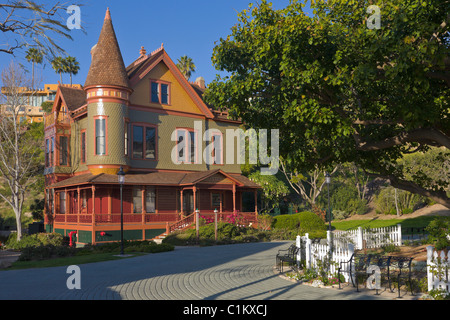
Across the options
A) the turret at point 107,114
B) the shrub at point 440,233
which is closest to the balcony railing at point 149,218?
the turret at point 107,114

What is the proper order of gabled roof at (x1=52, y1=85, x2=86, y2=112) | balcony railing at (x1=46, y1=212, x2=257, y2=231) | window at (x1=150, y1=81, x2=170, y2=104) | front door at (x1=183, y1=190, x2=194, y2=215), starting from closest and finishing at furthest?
1. balcony railing at (x1=46, y1=212, x2=257, y2=231)
2. window at (x1=150, y1=81, x2=170, y2=104)
3. front door at (x1=183, y1=190, x2=194, y2=215)
4. gabled roof at (x1=52, y1=85, x2=86, y2=112)

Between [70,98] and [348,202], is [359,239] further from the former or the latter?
[348,202]

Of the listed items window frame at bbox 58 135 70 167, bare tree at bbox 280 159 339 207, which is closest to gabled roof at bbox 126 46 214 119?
window frame at bbox 58 135 70 167

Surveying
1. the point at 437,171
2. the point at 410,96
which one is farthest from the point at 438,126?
the point at 437,171

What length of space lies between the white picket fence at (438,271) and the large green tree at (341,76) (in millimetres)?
3385

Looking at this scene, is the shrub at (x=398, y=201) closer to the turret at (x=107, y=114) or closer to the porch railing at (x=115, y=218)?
the porch railing at (x=115, y=218)

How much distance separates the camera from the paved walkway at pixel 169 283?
32.2 feet

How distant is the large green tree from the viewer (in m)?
9.80

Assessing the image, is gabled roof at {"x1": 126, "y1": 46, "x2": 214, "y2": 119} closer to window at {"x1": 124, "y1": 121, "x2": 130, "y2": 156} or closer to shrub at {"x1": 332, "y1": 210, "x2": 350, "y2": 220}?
window at {"x1": 124, "y1": 121, "x2": 130, "y2": 156}

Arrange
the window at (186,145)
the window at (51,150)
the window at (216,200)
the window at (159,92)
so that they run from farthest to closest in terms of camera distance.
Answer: the window at (216,200)
the window at (51,150)
the window at (186,145)
the window at (159,92)

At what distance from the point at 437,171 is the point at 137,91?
2758 cm

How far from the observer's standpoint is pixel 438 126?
530 inches

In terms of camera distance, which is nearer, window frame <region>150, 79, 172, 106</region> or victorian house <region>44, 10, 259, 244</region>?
victorian house <region>44, 10, 259, 244</region>

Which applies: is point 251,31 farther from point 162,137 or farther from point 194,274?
point 162,137
